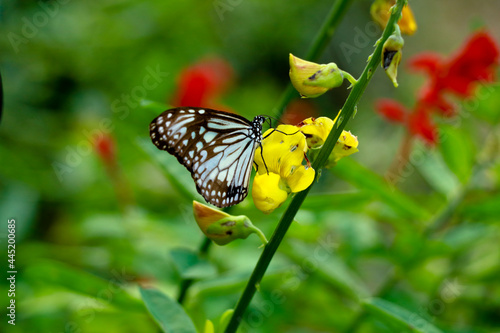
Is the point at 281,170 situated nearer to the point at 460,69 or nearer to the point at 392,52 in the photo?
the point at 392,52

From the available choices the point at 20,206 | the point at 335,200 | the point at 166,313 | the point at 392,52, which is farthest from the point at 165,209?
the point at 392,52

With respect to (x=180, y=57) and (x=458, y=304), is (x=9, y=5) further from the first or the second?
(x=458, y=304)

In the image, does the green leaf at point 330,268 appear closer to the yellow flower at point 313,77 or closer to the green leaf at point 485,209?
the green leaf at point 485,209

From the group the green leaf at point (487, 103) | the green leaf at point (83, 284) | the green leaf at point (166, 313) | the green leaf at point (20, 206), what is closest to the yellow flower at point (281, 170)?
the green leaf at point (166, 313)

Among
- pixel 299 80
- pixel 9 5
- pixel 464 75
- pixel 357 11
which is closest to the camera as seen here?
pixel 299 80

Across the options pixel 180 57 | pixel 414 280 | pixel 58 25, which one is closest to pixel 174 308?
pixel 414 280

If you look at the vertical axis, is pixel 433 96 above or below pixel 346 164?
above

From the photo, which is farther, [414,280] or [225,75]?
[225,75]
